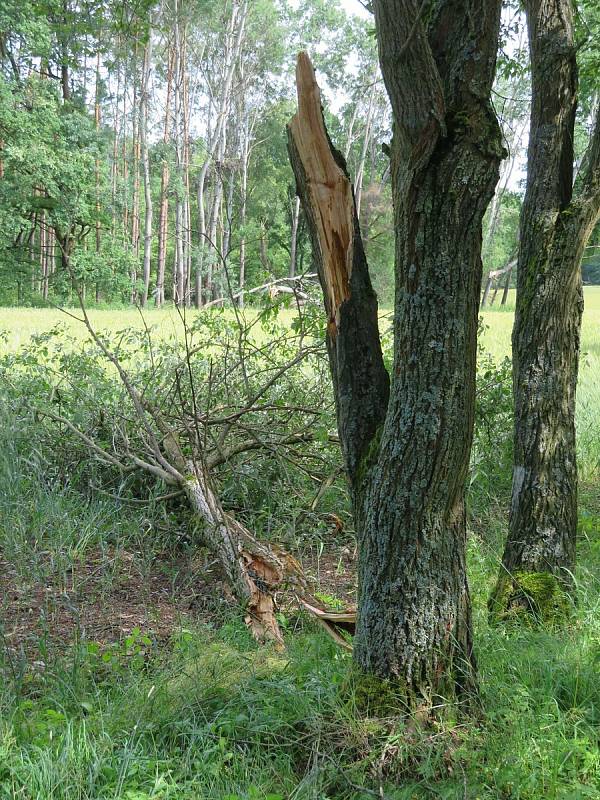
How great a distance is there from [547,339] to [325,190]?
1.84m

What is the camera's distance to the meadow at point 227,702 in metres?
2.54

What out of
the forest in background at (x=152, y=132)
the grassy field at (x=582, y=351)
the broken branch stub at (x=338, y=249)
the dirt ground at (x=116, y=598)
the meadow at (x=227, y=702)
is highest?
the forest in background at (x=152, y=132)

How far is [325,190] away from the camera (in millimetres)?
2896

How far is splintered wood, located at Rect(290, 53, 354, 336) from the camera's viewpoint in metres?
2.86

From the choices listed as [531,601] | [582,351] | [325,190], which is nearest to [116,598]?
[531,601]

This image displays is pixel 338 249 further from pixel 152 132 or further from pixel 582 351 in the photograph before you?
pixel 152 132

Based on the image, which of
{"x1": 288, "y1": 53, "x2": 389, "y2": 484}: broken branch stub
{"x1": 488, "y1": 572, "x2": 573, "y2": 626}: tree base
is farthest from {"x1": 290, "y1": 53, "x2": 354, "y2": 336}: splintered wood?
{"x1": 488, "y1": 572, "x2": 573, "y2": 626}: tree base

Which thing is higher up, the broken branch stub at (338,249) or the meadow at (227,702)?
the broken branch stub at (338,249)

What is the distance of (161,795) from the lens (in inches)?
96.8

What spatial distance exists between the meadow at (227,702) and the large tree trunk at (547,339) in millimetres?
286

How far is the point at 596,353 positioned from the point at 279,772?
53.9 feet

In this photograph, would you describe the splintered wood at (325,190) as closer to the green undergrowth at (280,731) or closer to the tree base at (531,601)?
the green undergrowth at (280,731)

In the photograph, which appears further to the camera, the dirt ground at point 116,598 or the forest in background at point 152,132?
the forest in background at point 152,132

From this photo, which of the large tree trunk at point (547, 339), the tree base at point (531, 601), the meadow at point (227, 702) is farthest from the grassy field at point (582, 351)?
the tree base at point (531, 601)
